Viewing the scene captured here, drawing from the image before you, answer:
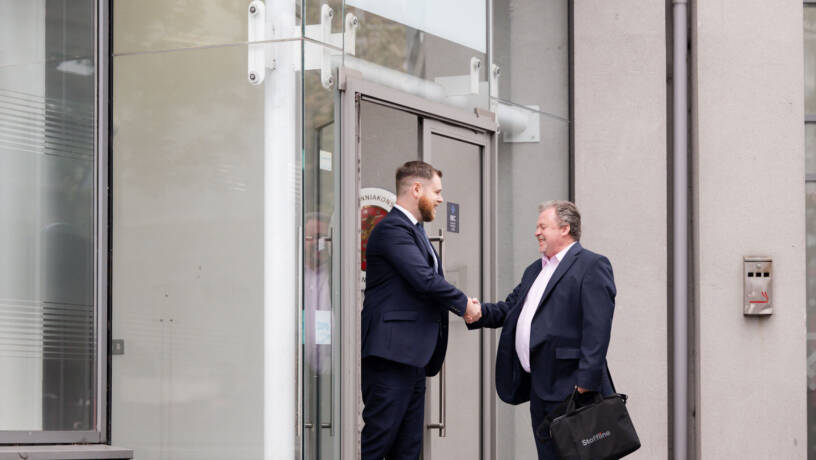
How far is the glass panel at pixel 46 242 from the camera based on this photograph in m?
5.41

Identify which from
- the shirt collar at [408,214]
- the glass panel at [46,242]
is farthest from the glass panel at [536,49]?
the glass panel at [46,242]

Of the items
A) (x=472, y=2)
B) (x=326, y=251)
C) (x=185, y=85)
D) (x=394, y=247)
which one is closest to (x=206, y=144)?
(x=185, y=85)

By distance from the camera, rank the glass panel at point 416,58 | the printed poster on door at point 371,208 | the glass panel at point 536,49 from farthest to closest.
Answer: the glass panel at point 536,49
the printed poster on door at point 371,208
the glass panel at point 416,58

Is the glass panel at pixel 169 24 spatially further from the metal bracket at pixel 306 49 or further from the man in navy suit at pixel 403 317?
the man in navy suit at pixel 403 317

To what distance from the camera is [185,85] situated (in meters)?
5.61

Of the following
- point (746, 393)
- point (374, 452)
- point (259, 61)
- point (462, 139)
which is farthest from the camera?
point (746, 393)

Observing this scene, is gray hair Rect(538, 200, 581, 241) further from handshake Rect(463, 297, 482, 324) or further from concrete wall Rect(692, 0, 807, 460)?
concrete wall Rect(692, 0, 807, 460)

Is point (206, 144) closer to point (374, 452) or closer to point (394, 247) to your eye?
point (394, 247)

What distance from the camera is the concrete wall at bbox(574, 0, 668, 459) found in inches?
342

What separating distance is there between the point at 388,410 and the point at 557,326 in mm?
1016

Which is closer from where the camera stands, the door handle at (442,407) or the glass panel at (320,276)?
the glass panel at (320,276)

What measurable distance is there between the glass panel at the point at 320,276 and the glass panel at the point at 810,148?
454 cm

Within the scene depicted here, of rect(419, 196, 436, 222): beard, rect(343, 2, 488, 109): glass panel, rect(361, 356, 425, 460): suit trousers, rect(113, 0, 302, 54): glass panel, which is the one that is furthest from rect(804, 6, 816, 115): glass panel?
rect(113, 0, 302, 54): glass panel

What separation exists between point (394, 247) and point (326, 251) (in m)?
0.69
